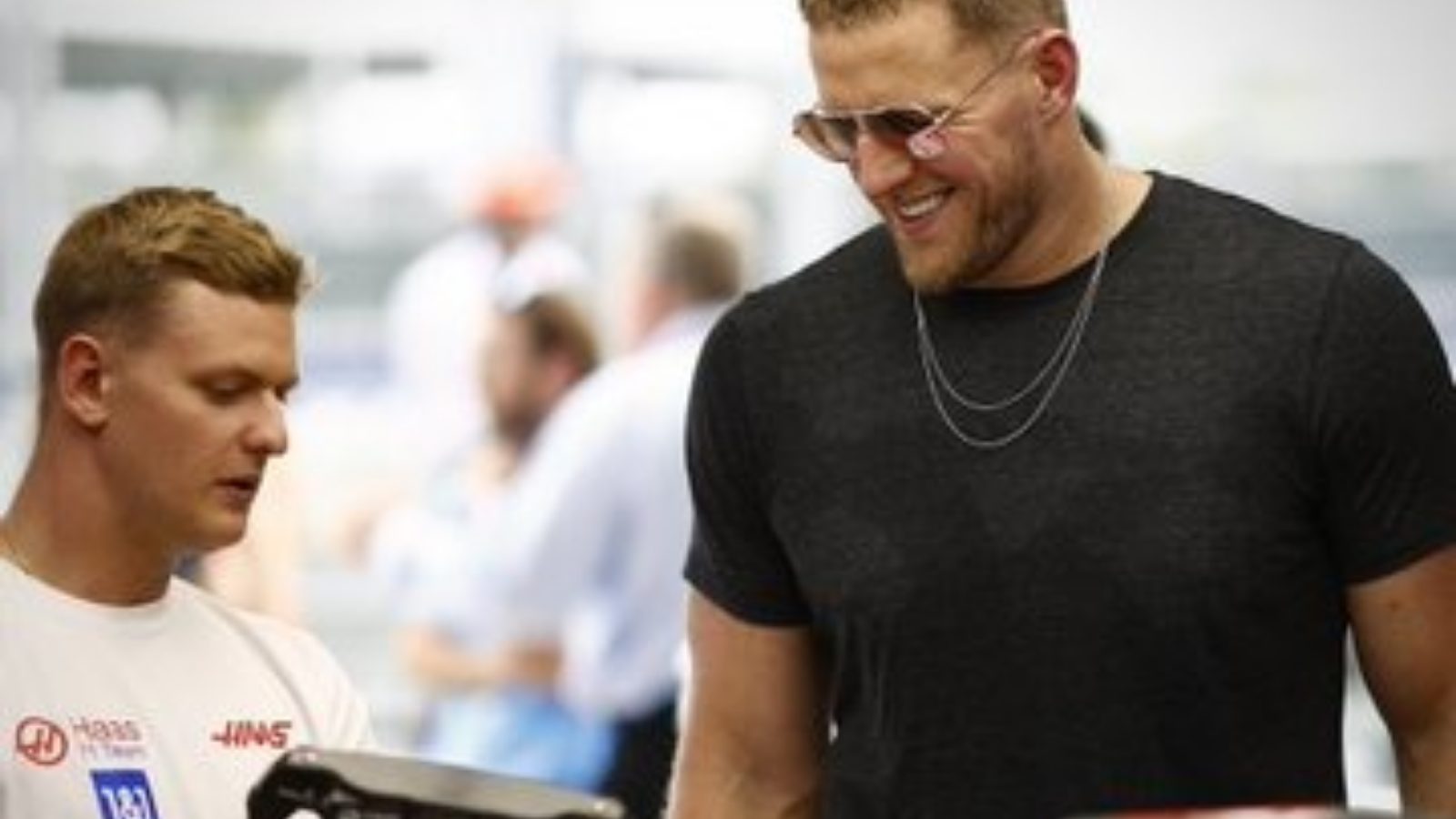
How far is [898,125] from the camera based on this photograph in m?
2.56

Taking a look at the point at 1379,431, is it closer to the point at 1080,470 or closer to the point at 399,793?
the point at 1080,470

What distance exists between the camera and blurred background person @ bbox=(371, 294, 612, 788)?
6371mm

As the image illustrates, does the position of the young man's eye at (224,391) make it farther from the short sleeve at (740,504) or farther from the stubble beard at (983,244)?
the stubble beard at (983,244)

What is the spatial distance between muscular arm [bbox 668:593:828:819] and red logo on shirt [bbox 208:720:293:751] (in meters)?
0.39

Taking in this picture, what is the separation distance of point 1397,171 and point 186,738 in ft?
12.9

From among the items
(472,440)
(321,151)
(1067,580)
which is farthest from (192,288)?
(321,151)

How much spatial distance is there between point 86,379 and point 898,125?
721 millimetres

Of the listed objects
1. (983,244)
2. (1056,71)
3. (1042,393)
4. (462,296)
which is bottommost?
(1042,393)

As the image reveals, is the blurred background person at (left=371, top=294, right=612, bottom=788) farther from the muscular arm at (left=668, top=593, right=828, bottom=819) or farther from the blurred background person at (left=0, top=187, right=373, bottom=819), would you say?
the blurred background person at (left=0, top=187, right=373, bottom=819)

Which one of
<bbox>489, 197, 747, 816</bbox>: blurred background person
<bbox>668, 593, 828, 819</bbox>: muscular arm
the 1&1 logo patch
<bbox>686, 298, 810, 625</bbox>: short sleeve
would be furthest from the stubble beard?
<bbox>489, 197, 747, 816</bbox>: blurred background person

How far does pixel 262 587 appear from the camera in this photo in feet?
18.4

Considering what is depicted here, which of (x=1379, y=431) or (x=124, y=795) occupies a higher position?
(x=1379, y=431)

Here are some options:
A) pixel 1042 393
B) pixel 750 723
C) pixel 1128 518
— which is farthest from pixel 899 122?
pixel 750 723

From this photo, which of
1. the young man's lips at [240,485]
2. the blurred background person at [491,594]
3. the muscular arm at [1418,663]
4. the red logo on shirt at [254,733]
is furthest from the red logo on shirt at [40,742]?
the blurred background person at [491,594]
